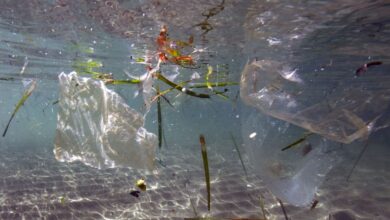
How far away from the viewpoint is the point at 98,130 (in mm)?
3244

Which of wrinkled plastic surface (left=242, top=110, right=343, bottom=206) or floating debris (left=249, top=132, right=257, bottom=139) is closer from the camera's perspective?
wrinkled plastic surface (left=242, top=110, right=343, bottom=206)

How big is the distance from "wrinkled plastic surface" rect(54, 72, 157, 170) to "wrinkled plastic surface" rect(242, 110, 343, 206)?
Result: 1.32 m

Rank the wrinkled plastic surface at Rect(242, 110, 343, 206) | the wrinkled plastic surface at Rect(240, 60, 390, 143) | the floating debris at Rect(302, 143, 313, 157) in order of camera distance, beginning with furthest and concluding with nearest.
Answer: the floating debris at Rect(302, 143, 313, 157) → the wrinkled plastic surface at Rect(240, 60, 390, 143) → the wrinkled plastic surface at Rect(242, 110, 343, 206)

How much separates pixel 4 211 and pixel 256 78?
27.8 ft

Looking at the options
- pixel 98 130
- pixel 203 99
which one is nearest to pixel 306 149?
pixel 98 130

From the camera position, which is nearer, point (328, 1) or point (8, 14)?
point (328, 1)

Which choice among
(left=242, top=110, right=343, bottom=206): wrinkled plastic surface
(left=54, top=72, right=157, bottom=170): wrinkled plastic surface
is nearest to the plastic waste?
(left=242, top=110, right=343, bottom=206): wrinkled plastic surface

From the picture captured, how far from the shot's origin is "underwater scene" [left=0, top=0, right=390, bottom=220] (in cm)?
341

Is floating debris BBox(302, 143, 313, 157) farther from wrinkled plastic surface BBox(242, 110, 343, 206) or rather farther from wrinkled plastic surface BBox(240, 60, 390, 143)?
wrinkled plastic surface BBox(240, 60, 390, 143)

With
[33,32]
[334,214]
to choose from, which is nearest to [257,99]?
[334,214]

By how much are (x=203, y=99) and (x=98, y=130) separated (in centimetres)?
753

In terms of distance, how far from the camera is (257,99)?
361 cm

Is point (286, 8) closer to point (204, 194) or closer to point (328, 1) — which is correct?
point (328, 1)

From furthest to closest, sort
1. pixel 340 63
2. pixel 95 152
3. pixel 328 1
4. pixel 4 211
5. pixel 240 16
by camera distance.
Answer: pixel 340 63, pixel 240 16, pixel 328 1, pixel 4 211, pixel 95 152
